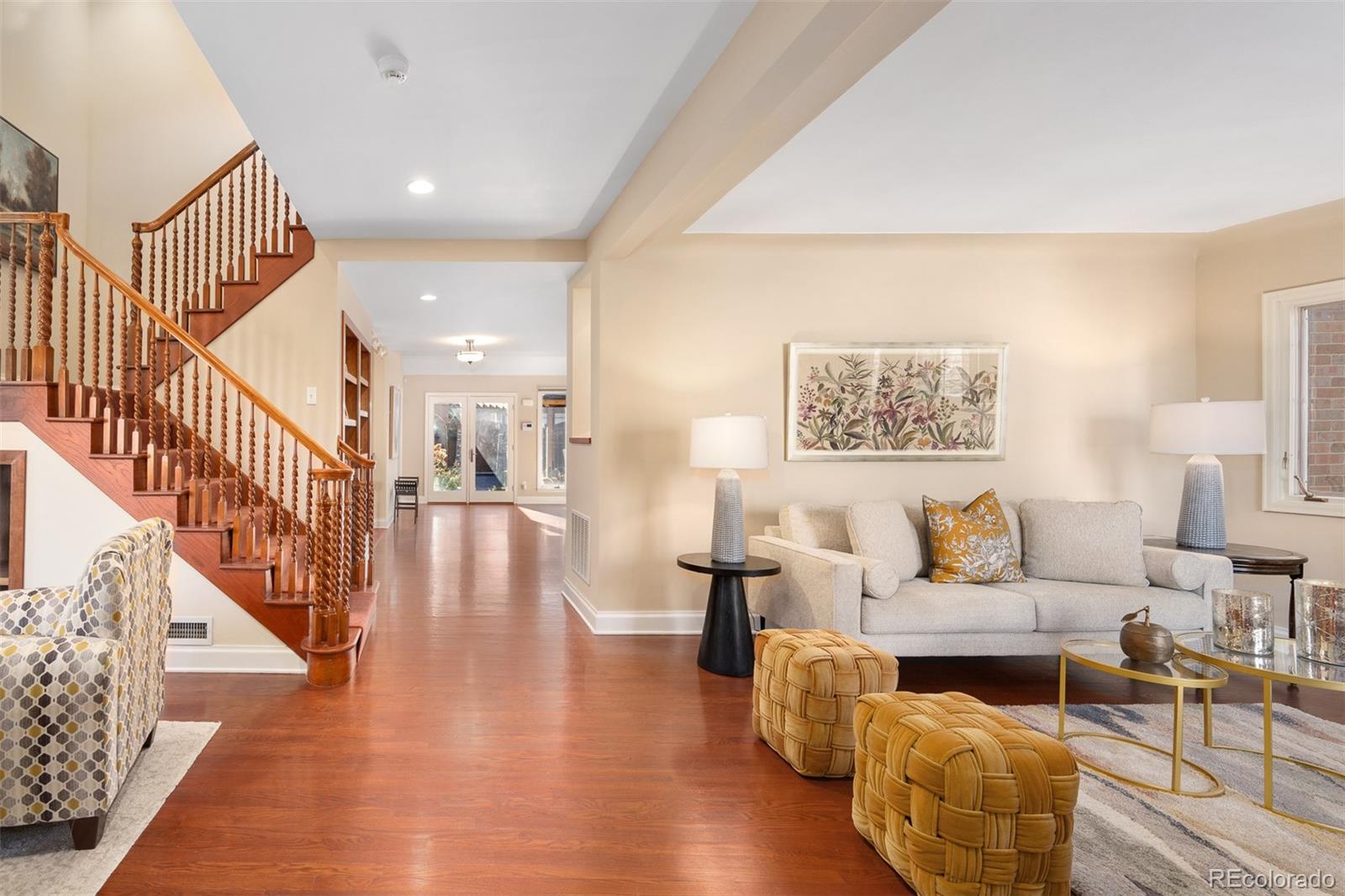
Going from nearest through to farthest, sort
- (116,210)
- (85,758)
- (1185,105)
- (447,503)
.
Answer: (85,758) → (1185,105) → (116,210) → (447,503)

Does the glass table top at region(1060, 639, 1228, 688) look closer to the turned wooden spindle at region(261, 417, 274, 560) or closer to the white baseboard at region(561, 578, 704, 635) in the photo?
the white baseboard at region(561, 578, 704, 635)

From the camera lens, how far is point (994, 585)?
151 inches

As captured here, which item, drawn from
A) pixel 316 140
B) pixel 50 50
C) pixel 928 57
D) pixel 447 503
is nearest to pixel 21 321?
pixel 50 50

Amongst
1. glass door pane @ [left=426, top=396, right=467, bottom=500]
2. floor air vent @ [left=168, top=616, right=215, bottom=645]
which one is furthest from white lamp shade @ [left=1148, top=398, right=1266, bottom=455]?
glass door pane @ [left=426, top=396, right=467, bottom=500]

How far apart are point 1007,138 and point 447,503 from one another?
1188cm

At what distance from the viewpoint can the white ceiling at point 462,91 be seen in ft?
8.01

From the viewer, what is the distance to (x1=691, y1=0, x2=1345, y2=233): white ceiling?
7.74 feet

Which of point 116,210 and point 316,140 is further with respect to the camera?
point 116,210

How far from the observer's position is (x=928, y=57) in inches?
98.9

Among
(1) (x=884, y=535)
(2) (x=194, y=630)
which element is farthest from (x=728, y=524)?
(2) (x=194, y=630)

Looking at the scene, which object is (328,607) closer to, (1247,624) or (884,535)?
(884,535)

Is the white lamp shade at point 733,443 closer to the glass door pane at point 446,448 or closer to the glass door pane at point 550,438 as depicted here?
the glass door pane at point 550,438

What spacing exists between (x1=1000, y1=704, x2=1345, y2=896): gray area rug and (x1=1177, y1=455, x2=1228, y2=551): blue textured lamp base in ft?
3.62

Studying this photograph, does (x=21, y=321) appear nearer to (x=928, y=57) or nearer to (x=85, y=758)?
(x=85, y=758)
